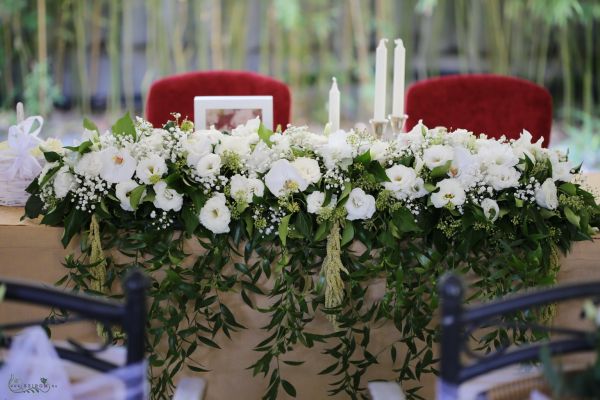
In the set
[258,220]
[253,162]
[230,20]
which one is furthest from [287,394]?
[230,20]

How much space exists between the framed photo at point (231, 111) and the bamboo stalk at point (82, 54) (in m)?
2.10

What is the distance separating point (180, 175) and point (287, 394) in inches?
21.5

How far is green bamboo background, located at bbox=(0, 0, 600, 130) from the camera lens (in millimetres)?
3879

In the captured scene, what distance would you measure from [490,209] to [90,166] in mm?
834

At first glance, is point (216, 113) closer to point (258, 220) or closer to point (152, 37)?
point (258, 220)

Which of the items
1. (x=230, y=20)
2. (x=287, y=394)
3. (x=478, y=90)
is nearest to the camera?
(x=287, y=394)

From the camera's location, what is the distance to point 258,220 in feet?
5.22

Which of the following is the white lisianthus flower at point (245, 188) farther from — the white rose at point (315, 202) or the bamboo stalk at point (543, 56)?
→ the bamboo stalk at point (543, 56)

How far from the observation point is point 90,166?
161 cm

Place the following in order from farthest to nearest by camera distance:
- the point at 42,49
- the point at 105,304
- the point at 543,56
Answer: the point at 543,56 < the point at 42,49 < the point at 105,304

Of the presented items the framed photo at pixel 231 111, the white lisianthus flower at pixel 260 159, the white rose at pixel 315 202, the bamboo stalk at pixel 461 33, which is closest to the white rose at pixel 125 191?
the white lisianthus flower at pixel 260 159

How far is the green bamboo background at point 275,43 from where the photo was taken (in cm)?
388

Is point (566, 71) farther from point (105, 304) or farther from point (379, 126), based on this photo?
point (105, 304)

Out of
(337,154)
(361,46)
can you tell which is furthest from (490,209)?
(361,46)
